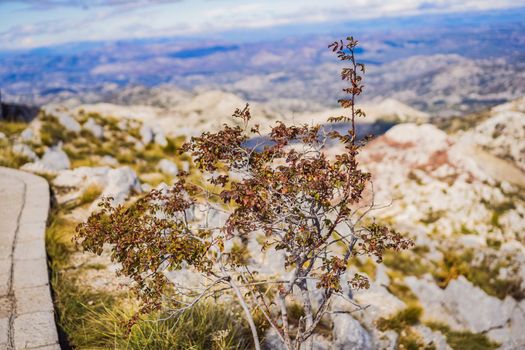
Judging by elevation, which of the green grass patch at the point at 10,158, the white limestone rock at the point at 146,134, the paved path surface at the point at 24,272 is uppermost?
the green grass patch at the point at 10,158

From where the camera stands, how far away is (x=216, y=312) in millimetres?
8164

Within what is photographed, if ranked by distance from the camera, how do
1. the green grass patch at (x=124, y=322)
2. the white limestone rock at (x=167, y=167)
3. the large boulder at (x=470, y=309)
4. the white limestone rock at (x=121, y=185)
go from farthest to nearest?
the white limestone rock at (x=167, y=167)
the white limestone rock at (x=121, y=185)
the large boulder at (x=470, y=309)
the green grass patch at (x=124, y=322)

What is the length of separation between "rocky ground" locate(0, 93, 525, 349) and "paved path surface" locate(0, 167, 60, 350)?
1.18 m

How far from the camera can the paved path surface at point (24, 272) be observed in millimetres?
6125

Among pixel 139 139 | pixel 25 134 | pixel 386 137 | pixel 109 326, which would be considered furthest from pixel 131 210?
pixel 386 137

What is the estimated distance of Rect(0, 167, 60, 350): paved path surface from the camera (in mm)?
6125

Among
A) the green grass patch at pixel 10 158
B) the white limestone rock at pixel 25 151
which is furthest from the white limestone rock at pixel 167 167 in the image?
the green grass patch at pixel 10 158

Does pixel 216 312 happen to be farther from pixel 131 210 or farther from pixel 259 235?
pixel 259 235

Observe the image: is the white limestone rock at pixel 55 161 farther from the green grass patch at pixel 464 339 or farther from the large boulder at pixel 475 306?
the large boulder at pixel 475 306

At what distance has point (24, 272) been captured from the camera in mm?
7848

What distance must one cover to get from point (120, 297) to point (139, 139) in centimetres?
1858

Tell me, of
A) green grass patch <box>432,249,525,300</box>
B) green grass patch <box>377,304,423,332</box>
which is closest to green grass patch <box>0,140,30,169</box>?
green grass patch <box>377,304,423,332</box>

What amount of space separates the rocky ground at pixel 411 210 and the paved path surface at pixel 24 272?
118 cm

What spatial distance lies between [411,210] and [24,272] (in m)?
23.2
